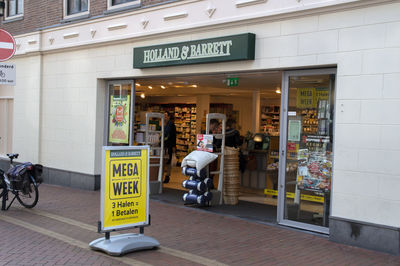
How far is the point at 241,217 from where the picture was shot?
8.53 metres

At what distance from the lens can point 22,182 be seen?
8773 mm

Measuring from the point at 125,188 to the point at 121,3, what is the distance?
6.02m

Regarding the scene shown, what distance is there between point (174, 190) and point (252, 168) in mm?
2034

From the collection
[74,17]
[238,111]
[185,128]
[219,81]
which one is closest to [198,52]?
[219,81]

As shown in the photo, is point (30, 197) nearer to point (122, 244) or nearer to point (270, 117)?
point (122, 244)

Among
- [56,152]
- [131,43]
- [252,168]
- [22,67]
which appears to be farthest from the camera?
[22,67]

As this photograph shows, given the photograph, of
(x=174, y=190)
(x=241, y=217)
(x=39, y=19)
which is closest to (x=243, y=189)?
(x=174, y=190)

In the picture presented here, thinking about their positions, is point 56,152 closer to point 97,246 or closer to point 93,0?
point 93,0

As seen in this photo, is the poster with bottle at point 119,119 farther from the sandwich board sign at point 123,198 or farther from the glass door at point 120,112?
the sandwich board sign at point 123,198

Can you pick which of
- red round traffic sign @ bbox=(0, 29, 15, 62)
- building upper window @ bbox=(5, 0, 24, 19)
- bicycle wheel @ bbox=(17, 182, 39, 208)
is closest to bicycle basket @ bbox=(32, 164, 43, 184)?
bicycle wheel @ bbox=(17, 182, 39, 208)

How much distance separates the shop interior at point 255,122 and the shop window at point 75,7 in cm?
234

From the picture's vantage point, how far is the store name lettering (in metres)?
8.35

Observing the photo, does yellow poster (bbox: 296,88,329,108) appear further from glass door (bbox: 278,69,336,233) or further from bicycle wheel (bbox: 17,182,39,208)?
bicycle wheel (bbox: 17,182,39,208)

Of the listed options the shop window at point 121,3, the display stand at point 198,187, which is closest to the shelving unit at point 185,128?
the shop window at point 121,3
